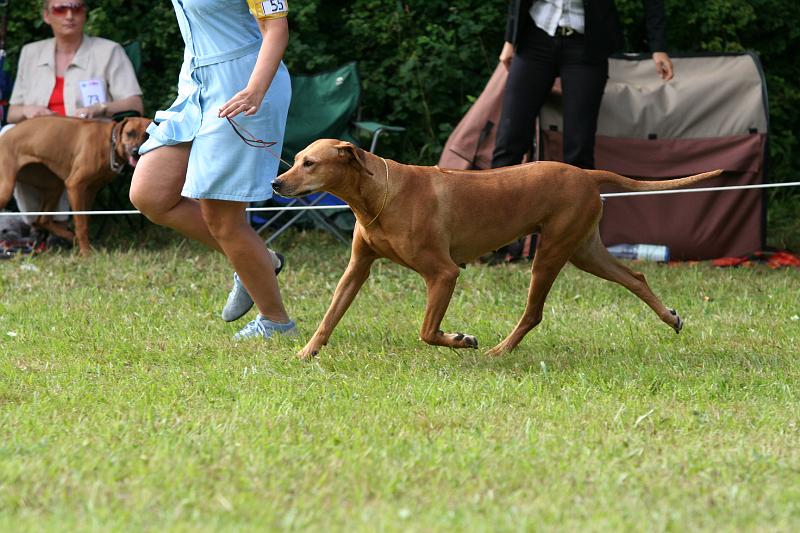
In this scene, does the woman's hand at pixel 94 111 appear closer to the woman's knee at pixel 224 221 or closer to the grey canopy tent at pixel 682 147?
the grey canopy tent at pixel 682 147

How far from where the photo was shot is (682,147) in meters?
7.22

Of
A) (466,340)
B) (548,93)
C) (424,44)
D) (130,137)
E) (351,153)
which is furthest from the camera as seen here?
(424,44)

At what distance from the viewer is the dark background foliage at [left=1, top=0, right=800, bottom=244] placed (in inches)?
340

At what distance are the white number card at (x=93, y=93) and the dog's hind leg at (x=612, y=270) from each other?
3.94 metres

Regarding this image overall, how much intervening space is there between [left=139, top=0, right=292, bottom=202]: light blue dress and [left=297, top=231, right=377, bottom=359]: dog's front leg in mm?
411

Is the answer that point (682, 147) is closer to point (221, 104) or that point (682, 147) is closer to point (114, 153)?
point (114, 153)

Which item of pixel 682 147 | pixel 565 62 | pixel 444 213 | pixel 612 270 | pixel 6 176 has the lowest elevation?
pixel 6 176

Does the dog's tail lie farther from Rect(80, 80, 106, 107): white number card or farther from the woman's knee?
Rect(80, 80, 106, 107): white number card

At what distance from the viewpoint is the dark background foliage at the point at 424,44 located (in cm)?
863

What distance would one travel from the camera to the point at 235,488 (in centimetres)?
296

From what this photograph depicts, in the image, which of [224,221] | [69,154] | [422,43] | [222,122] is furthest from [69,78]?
[222,122]

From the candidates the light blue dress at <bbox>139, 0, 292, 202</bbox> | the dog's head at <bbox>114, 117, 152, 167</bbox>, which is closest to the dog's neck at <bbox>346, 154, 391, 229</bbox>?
the light blue dress at <bbox>139, 0, 292, 202</bbox>

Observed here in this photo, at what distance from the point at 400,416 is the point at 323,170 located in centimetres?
102

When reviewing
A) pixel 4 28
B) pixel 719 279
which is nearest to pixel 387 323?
pixel 719 279
